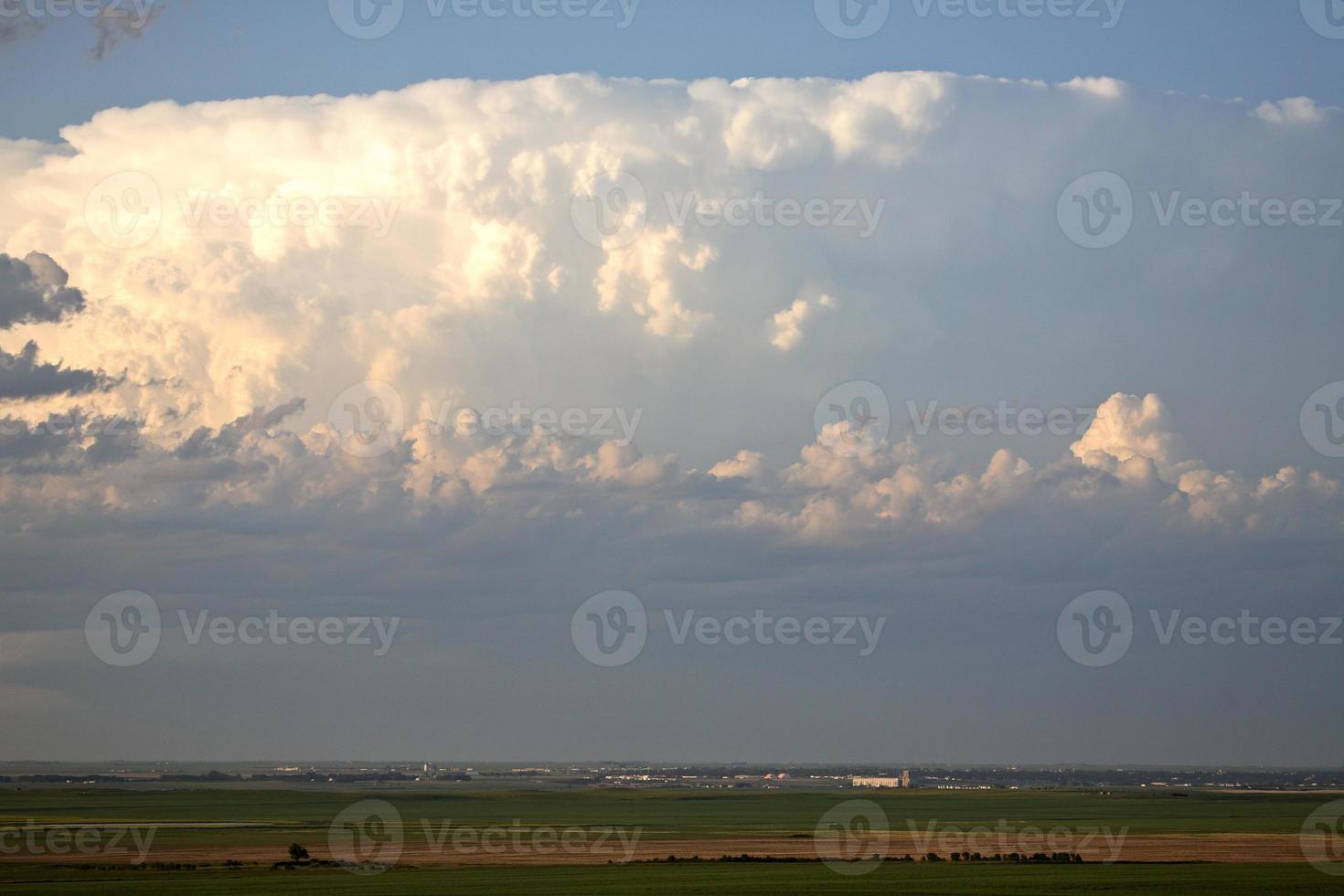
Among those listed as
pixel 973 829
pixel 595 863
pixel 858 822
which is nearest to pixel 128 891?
pixel 595 863

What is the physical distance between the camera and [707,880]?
81.1 metres

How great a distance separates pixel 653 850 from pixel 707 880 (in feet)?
90.3

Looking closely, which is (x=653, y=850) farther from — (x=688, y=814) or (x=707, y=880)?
(x=688, y=814)

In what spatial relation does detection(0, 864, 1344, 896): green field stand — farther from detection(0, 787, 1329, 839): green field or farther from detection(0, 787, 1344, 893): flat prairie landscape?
detection(0, 787, 1329, 839): green field

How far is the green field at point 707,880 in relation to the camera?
7575 cm

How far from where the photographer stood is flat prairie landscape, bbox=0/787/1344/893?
261 feet

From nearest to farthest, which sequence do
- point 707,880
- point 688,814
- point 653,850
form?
1. point 707,880
2. point 653,850
3. point 688,814

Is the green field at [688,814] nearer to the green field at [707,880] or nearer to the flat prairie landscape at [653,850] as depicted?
the flat prairie landscape at [653,850]

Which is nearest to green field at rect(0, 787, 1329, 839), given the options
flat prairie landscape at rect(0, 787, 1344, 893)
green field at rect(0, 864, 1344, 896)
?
flat prairie landscape at rect(0, 787, 1344, 893)

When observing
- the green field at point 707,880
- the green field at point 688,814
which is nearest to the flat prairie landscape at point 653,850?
the green field at point 707,880

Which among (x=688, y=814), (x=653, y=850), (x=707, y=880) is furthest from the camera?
(x=688, y=814)

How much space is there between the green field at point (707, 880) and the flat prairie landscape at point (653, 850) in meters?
0.18

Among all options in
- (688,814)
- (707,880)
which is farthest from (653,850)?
(688,814)

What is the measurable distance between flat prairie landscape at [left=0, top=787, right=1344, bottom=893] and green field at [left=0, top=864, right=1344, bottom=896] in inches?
7.1
